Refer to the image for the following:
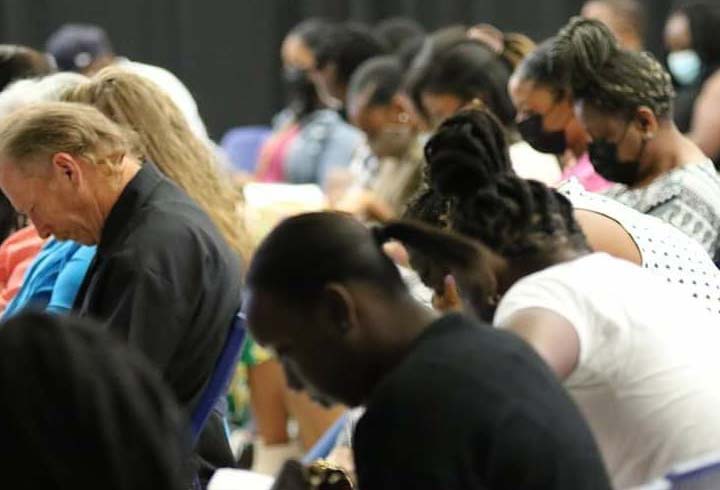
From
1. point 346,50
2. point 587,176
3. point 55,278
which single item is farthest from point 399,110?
point 55,278

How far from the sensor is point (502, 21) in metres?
10.2

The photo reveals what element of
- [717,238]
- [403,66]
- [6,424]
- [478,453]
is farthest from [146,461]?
[403,66]

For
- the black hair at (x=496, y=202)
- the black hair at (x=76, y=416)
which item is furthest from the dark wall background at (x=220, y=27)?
the black hair at (x=76, y=416)

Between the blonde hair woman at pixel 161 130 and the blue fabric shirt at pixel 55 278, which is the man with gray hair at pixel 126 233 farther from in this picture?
the blonde hair woman at pixel 161 130

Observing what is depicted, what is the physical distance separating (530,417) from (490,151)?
0.77m

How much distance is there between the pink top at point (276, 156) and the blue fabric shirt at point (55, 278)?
3849 millimetres

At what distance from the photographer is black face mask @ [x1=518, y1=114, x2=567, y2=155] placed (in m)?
4.21

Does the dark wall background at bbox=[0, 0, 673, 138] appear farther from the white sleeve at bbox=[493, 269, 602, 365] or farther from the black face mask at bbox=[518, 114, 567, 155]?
the white sleeve at bbox=[493, 269, 602, 365]

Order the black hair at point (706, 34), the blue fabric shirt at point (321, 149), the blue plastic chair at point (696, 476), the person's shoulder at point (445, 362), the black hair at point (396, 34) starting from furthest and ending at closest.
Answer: the black hair at point (396, 34)
the blue fabric shirt at point (321, 149)
the black hair at point (706, 34)
the blue plastic chair at point (696, 476)
the person's shoulder at point (445, 362)

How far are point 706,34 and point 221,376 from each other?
3.44 meters

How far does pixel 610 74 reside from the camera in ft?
12.3

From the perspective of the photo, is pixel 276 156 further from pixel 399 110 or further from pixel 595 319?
pixel 595 319

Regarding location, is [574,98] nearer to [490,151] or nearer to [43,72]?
[490,151]

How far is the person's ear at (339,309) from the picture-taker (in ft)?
7.17
